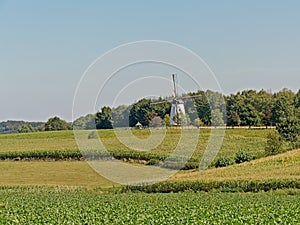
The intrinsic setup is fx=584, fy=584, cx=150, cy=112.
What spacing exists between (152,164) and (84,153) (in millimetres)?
9883

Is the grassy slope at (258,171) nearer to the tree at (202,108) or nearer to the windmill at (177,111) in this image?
the tree at (202,108)

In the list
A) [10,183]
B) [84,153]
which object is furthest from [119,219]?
[84,153]

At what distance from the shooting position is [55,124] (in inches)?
4476

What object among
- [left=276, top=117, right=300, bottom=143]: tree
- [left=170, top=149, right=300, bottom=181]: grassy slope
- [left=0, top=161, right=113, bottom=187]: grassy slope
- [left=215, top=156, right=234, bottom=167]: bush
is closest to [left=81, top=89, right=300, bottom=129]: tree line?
[left=276, top=117, right=300, bottom=143]: tree

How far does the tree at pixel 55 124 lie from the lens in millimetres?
111188

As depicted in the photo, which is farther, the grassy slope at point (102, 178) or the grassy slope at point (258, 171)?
the grassy slope at point (102, 178)

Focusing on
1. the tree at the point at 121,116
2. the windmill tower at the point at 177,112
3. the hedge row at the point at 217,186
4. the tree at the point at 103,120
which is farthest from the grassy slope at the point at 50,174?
the tree at the point at 121,116

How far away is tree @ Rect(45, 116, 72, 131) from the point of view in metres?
111

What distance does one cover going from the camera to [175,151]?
2359 inches

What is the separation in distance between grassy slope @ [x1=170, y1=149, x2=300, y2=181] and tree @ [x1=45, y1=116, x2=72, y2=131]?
204 feet

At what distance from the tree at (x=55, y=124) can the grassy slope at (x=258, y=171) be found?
204 ft

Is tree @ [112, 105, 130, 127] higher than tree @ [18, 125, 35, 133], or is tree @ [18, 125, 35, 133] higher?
tree @ [18, 125, 35, 133]

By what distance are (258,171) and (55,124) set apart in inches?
2882

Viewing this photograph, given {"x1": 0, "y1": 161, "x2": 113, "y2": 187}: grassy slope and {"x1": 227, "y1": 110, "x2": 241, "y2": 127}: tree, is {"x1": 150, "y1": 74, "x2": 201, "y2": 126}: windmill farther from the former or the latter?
{"x1": 227, "y1": 110, "x2": 241, "y2": 127}: tree
